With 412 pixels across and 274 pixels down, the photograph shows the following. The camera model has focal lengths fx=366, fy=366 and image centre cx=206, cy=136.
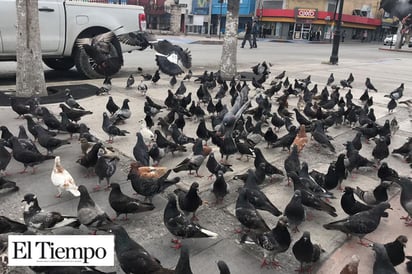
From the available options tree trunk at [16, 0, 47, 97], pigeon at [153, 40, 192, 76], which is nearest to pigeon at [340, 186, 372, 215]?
tree trunk at [16, 0, 47, 97]

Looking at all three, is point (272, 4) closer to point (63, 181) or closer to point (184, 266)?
point (63, 181)

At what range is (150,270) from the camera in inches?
126

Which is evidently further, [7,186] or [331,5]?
[331,5]

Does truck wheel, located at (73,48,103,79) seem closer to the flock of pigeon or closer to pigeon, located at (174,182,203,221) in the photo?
the flock of pigeon

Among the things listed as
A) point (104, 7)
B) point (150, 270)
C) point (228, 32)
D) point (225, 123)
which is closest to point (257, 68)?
point (228, 32)

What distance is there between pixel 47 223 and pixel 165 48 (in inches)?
384

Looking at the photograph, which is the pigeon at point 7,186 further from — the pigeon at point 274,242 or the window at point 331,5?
the window at point 331,5

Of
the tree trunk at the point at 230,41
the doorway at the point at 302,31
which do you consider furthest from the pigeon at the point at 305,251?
the doorway at the point at 302,31

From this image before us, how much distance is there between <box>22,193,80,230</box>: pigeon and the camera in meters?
3.76

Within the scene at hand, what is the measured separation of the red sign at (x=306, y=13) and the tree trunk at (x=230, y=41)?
1727 inches

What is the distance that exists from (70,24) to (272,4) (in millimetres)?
50599

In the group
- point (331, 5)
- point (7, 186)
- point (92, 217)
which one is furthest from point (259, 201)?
point (331, 5)

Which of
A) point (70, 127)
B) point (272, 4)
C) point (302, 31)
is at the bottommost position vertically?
point (70, 127)

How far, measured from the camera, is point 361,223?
4.00 m
